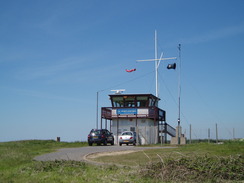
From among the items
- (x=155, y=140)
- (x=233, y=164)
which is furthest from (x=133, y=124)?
(x=233, y=164)

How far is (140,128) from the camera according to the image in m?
42.7

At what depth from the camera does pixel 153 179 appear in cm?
1042

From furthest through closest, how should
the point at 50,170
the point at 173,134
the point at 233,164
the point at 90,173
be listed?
the point at 173,134
the point at 50,170
the point at 90,173
the point at 233,164

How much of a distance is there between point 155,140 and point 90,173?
32782 millimetres

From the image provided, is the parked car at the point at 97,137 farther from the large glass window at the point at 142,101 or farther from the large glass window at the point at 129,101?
the large glass window at the point at 142,101

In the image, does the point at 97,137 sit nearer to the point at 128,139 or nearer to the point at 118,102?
the point at 128,139

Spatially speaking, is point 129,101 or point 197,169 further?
point 129,101

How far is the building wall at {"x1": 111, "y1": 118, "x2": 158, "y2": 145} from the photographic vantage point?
138 ft

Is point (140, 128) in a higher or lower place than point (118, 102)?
lower

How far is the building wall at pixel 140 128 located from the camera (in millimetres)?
42094

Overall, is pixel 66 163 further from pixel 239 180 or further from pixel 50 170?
pixel 239 180

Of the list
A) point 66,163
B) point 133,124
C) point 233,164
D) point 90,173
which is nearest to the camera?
point 233,164

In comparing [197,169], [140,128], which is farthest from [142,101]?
[197,169]

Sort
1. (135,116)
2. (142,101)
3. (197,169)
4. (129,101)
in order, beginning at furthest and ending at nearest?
1. (129,101)
2. (142,101)
3. (135,116)
4. (197,169)
